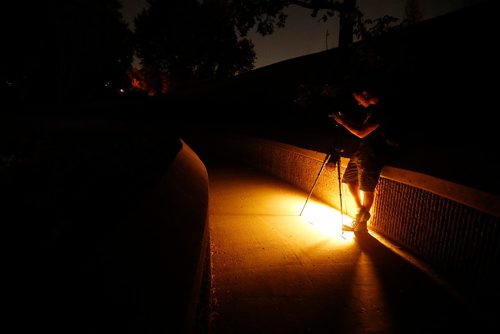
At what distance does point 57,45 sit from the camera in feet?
86.2

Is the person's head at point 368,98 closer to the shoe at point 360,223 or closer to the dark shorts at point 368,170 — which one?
the dark shorts at point 368,170

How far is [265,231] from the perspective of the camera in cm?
461

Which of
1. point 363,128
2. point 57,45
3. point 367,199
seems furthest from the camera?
point 57,45

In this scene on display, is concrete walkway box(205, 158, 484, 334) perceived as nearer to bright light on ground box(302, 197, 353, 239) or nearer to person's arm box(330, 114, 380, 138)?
bright light on ground box(302, 197, 353, 239)

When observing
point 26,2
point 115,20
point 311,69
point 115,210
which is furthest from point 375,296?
point 115,20

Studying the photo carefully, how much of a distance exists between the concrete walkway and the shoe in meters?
0.10

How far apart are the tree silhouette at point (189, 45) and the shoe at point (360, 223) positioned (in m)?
39.1

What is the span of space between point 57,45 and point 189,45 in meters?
18.7

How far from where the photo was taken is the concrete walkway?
2648mm

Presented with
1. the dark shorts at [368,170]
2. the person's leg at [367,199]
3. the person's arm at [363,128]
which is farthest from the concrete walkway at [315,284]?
the person's arm at [363,128]

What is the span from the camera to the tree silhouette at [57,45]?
22.4 meters

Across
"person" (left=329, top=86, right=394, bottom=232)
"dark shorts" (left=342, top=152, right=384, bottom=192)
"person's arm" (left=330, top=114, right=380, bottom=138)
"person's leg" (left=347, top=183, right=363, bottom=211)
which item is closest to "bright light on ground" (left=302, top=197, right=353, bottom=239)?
"person's leg" (left=347, top=183, right=363, bottom=211)

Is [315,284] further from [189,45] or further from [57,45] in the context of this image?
[189,45]

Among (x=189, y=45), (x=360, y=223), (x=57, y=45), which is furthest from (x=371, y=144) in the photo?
(x=189, y=45)
